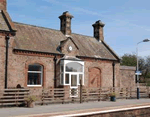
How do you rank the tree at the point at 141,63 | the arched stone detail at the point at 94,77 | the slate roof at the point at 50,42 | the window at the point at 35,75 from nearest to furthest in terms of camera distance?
1. the window at the point at 35,75
2. the slate roof at the point at 50,42
3. the arched stone detail at the point at 94,77
4. the tree at the point at 141,63

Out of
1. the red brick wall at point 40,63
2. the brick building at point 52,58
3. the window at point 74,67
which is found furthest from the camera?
the window at point 74,67

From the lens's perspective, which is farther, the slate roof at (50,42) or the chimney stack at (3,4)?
the slate roof at (50,42)

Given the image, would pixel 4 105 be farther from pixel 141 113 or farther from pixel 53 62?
pixel 141 113

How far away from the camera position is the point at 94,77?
2216 cm

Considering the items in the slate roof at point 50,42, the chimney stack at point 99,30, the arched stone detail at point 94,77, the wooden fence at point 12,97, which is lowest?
the wooden fence at point 12,97

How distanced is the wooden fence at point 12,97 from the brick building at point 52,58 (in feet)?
6.05

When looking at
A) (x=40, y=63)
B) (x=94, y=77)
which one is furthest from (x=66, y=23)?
(x=40, y=63)

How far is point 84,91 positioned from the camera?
1741 centimetres

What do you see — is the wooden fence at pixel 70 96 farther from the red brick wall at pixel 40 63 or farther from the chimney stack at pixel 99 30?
the chimney stack at pixel 99 30

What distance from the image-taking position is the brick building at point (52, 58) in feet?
53.7

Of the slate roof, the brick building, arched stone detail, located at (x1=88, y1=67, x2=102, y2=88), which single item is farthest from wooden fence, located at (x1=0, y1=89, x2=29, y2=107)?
arched stone detail, located at (x1=88, y1=67, x2=102, y2=88)

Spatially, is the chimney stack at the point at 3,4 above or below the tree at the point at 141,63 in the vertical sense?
above

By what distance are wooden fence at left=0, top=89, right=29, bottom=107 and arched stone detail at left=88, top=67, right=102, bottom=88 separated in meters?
8.82

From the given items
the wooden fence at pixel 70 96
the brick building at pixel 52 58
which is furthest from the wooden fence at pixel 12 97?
the brick building at pixel 52 58
